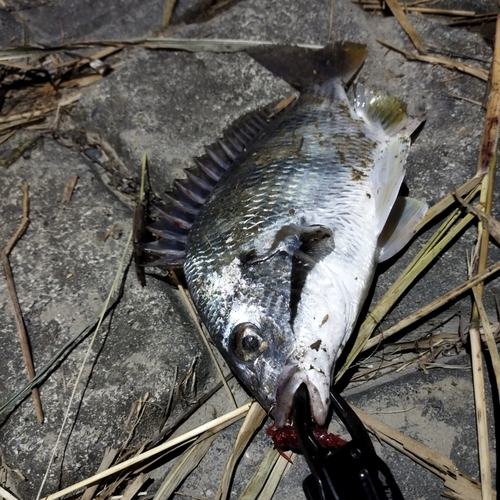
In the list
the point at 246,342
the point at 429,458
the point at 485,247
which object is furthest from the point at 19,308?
the point at 485,247

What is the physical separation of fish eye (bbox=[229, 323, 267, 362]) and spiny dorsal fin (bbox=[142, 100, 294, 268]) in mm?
475

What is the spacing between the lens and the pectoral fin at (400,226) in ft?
7.69

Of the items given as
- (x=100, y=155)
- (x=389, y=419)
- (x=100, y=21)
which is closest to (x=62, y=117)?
(x=100, y=155)

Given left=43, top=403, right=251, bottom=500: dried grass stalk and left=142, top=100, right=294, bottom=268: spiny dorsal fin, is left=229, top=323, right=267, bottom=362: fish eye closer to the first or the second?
left=43, top=403, right=251, bottom=500: dried grass stalk

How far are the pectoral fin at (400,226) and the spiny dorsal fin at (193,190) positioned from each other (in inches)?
31.1

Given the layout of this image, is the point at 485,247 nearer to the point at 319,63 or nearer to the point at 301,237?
the point at 301,237

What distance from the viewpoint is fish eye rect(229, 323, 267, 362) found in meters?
1.99

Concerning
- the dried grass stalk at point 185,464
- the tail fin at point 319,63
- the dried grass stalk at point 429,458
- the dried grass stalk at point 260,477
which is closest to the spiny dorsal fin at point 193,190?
the tail fin at point 319,63

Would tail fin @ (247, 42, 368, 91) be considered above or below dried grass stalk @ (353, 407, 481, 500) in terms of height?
above

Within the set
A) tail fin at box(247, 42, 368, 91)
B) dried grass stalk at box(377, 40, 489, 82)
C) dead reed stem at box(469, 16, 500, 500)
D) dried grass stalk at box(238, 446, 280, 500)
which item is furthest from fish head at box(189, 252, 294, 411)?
dried grass stalk at box(377, 40, 489, 82)

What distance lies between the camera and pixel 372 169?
93.7 inches

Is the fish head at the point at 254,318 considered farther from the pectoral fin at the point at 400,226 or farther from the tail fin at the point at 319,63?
the tail fin at the point at 319,63

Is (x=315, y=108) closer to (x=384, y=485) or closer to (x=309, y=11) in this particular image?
(x=309, y=11)

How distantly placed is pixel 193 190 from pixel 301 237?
26.4 inches
